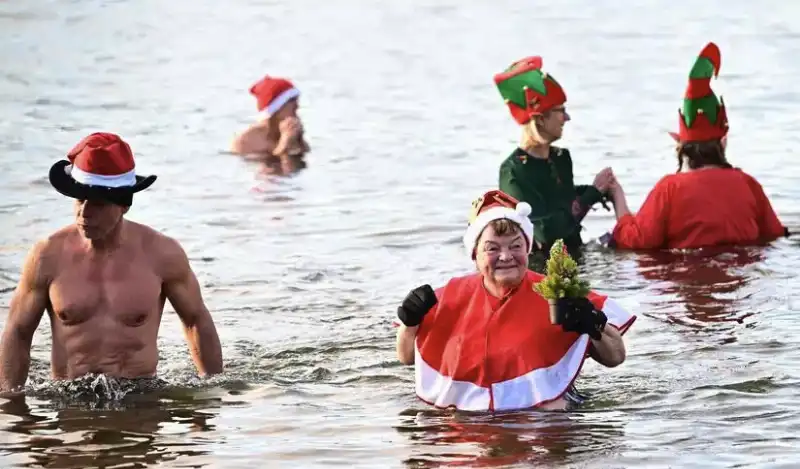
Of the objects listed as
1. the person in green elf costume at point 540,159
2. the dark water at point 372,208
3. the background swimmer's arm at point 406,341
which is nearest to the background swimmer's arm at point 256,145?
the dark water at point 372,208

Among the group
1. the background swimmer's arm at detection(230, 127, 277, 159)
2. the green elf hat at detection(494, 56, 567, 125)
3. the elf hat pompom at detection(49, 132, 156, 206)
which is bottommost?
the background swimmer's arm at detection(230, 127, 277, 159)

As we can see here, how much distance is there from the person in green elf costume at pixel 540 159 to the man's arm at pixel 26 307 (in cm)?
478

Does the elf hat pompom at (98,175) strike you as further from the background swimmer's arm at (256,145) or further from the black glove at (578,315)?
the background swimmer's arm at (256,145)

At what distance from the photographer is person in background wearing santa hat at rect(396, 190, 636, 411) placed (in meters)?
9.06

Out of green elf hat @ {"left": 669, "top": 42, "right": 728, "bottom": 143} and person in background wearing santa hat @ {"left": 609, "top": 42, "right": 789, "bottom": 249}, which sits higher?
green elf hat @ {"left": 669, "top": 42, "right": 728, "bottom": 143}

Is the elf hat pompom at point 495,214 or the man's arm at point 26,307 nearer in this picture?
the elf hat pompom at point 495,214

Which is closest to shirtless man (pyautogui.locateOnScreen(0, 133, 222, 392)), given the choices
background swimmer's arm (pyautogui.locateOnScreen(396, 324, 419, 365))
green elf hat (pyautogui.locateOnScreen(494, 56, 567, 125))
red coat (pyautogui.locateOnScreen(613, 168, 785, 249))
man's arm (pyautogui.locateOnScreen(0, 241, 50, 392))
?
man's arm (pyautogui.locateOnScreen(0, 241, 50, 392))

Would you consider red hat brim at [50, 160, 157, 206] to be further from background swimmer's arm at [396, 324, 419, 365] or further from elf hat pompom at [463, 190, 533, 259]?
elf hat pompom at [463, 190, 533, 259]

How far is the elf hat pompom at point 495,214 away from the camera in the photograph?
906cm

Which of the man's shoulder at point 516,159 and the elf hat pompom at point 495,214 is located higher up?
the man's shoulder at point 516,159

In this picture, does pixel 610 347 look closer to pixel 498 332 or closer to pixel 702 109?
pixel 498 332

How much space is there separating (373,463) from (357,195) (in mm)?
9130

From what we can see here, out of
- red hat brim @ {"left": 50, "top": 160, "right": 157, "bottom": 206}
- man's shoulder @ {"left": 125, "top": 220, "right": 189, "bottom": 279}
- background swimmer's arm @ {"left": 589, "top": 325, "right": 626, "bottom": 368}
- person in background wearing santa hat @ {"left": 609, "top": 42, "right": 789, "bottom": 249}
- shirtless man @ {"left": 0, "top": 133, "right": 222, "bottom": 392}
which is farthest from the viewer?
person in background wearing santa hat @ {"left": 609, "top": 42, "right": 789, "bottom": 249}

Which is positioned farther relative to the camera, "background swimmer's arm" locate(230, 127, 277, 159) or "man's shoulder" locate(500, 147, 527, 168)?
"background swimmer's arm" locate(230, 127, 277, 159)
